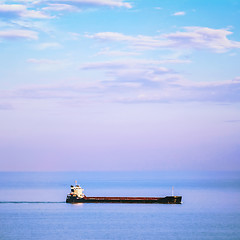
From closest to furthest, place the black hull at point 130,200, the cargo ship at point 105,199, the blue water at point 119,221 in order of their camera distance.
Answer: the blue water at point 119,221, the cargo ship at point 105,199, the black hull at point 130,200

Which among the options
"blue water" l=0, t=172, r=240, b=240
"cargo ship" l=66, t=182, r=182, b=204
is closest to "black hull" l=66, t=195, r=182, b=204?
"cargo ship" l=66, t=182, r=182, b=204

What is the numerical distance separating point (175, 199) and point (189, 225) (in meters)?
39.0

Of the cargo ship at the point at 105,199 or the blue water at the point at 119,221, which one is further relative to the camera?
the cargo ship at the point at 105,199

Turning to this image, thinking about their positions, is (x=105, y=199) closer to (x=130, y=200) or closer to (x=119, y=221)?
(x=130, y=200)

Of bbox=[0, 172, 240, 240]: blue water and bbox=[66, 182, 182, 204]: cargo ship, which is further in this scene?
bbox=[66, 182, 182, 204]: cargo ship

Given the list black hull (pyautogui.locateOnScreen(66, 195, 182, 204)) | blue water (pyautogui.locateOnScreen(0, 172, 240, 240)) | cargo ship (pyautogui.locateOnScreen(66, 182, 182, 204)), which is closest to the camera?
blue water (pyautogui.locateOnScreen(0, 172, 240, 240))

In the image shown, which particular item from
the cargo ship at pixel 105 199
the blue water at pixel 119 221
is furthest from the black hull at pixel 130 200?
the blue water at pixel 119 221

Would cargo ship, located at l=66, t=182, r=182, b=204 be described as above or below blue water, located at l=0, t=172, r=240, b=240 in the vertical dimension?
above

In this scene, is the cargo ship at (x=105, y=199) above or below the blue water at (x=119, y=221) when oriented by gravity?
above

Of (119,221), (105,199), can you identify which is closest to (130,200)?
(105,199)

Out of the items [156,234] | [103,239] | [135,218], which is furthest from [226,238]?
[135,218]

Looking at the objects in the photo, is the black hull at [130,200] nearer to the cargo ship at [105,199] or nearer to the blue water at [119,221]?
the cargo ship at [105,199]

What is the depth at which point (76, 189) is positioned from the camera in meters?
124

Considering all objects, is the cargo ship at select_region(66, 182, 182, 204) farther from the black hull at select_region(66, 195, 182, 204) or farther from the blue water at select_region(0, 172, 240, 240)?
the blue water at select_region(0, 172, 240, 240)
